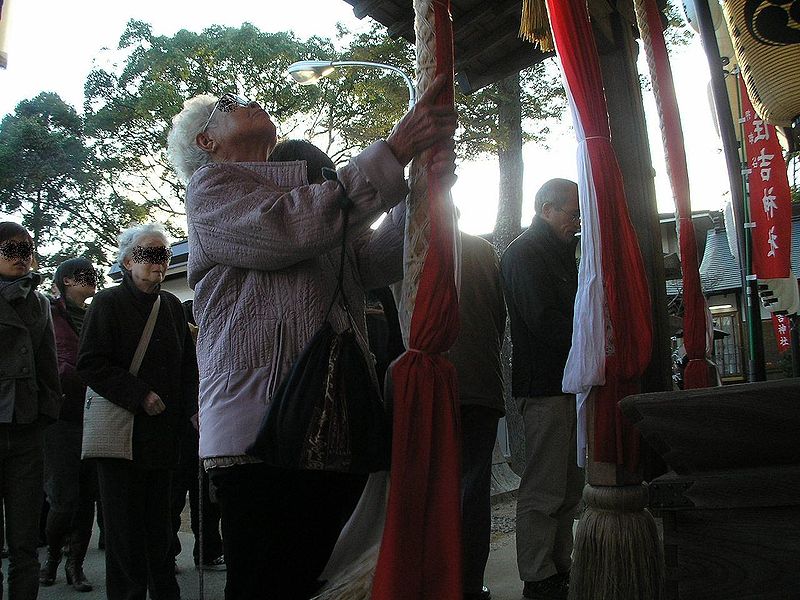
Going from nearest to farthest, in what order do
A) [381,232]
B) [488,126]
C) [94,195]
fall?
[381,232], [488,126], [94,195]

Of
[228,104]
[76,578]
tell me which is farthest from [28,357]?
[228,104]

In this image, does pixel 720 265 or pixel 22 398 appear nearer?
pixel 22 398

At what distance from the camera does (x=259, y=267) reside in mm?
1645

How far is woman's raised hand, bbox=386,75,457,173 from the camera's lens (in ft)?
5.28

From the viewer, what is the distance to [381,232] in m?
1.92

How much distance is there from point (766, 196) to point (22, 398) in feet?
19.0

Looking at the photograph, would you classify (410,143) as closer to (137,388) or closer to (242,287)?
(242,287)

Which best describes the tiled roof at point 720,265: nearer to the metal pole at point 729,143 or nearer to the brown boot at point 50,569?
the metal pole at point 729,143

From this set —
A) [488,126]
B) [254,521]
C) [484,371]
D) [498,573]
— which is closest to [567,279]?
[484,371]

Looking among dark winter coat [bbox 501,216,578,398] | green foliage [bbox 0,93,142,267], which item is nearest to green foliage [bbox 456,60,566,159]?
dark winter coat [bbox 501,216,578,398]

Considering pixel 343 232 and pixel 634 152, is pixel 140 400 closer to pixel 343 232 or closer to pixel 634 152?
pixel 343 232

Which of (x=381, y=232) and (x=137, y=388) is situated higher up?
(x=381, y=232)

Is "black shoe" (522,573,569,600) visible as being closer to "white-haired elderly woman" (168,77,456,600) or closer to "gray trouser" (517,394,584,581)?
"gray trouser" (517,394,584,581)

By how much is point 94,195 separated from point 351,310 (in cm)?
2073
